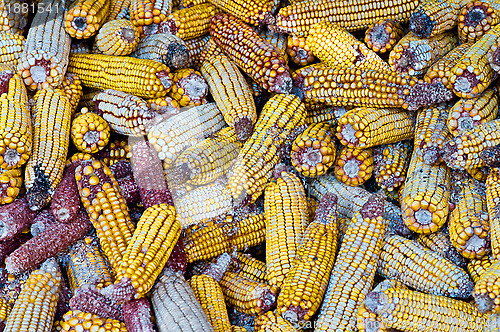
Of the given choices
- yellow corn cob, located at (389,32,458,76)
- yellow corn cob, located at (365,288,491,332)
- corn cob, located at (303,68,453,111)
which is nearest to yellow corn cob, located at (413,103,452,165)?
corn cob, located at (303,68,453,111)

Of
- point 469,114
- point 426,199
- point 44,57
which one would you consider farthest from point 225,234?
point 44,57

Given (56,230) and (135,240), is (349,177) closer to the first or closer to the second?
(135,240)

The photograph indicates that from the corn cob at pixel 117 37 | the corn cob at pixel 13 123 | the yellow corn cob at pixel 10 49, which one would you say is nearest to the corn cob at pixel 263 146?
the corn cob at pixel 117 37

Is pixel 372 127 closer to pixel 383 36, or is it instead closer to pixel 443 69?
pixel 443 69

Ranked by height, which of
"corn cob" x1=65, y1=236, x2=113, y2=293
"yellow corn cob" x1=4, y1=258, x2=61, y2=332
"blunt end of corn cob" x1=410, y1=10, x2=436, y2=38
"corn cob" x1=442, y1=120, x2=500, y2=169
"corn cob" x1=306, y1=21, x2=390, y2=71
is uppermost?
"blunt end of corn cob" x1=410, y1=10, x2=436, y2=38

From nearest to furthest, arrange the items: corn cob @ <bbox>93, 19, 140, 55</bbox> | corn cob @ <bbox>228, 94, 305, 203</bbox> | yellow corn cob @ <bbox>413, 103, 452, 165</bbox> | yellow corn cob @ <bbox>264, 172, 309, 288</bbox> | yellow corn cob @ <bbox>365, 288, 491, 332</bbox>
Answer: yellow corn cob @ <bbox>365, 288, 491, 332</bbox> < yellow corn cob @ <bbox>264, 172, 309, 288</bbox> < yellow corn cob @ <bbox>413, 103, 452, 165</bbox> < corn cob @ <bbox>228, 94, 305, 203</bbox> < corn cob @ <bbox>93, 19, 140, 55</bbox>

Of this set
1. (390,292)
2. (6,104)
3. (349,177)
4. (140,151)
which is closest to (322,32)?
(349,177)

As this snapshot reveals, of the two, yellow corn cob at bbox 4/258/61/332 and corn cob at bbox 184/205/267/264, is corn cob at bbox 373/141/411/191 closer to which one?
corn cob at bbox 184/205/267/264
